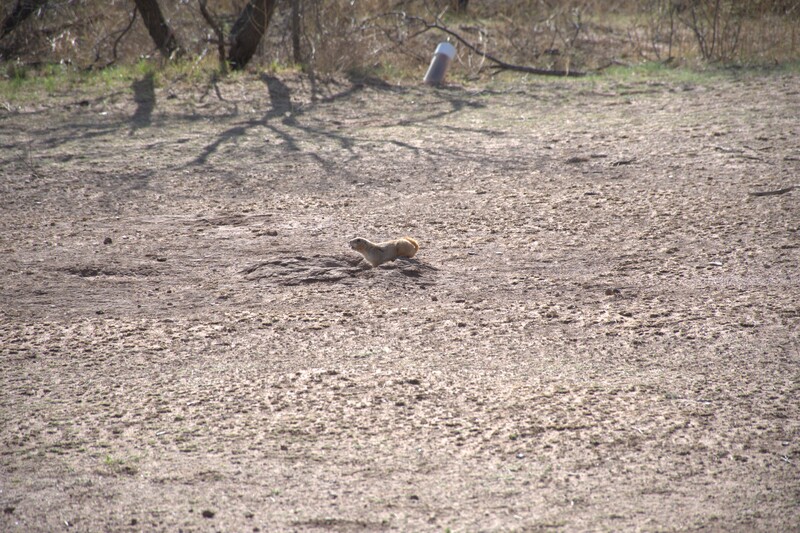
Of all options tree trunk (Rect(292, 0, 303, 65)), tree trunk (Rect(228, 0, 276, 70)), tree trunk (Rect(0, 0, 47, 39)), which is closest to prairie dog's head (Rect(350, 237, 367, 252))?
tree trunk (Rect(292, 0, 303, 65))

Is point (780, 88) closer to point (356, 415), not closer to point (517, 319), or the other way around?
point (517, 319)

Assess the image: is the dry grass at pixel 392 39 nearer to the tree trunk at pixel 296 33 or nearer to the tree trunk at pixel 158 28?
the tree trunk at pixel 296 33

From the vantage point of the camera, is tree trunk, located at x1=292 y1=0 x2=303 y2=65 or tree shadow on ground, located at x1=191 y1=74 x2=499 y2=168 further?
tree trunk, located at x1=292 y1=0 x2=303 y2=65

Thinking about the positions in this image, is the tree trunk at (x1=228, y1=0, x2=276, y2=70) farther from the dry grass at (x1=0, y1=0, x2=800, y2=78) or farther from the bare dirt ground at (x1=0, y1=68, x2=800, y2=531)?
the bare dirt ground at (x1=0, y1=68, x2=800, y2=531)

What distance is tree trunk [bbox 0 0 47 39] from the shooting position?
432 inches

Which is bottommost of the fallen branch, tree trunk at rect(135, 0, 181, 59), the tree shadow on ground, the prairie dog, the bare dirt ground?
the bare dirt ground

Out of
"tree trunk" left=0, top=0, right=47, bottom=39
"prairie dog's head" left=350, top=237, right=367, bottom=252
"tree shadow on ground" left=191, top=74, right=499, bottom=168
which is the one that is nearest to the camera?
"prairie dog's head" left=350, top=237, right=367, bottom=252

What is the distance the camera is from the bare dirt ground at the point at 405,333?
108 inches

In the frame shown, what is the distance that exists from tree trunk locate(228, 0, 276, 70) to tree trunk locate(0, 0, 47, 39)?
105 inches

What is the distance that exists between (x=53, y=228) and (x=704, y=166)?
4.60 meters

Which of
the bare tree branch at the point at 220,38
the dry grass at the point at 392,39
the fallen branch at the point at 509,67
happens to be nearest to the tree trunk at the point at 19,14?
the dry grass at the point at 392,39

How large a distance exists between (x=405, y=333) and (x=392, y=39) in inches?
330

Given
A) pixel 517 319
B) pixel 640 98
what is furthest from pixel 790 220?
pixel 640 98

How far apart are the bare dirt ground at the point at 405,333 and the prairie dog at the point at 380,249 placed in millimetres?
65
